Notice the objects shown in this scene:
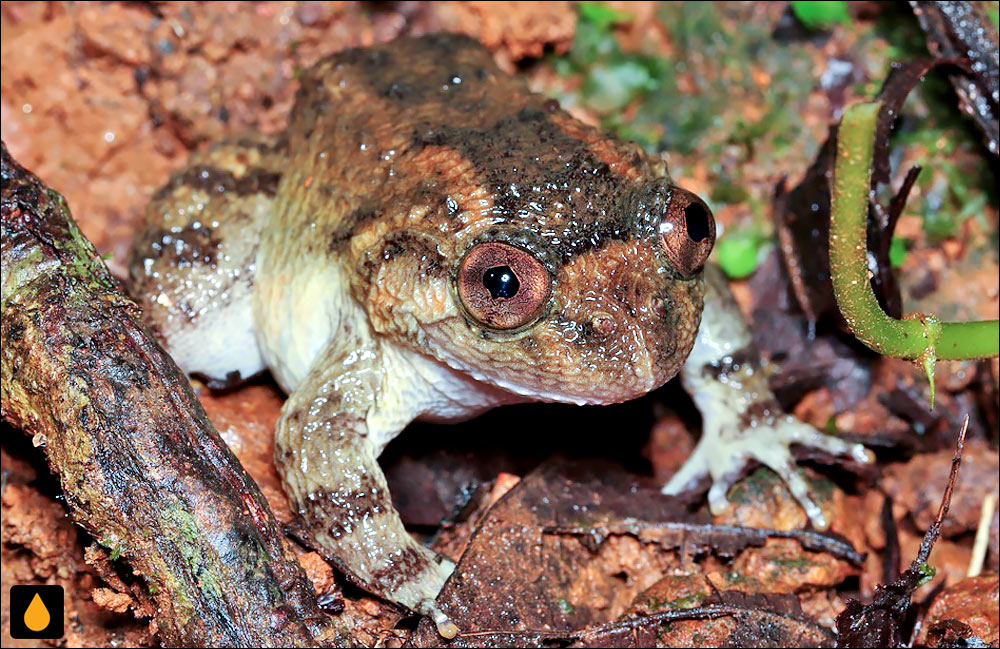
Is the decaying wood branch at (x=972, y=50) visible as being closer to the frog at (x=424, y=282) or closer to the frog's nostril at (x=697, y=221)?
the frog at (x=424, y=282)

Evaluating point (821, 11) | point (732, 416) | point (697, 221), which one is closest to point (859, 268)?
point (697, 221)

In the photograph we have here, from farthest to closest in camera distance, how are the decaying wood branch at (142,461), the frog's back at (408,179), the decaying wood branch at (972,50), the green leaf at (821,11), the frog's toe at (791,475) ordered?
the green leaf at (821,11) → the decaying wood branch at (972,50) → the frog's toe at (791,475) → the frog's back at (408,179) → the decaying wood branch at (142,461)

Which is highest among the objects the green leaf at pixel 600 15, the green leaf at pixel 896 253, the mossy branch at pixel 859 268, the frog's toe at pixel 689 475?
the green leaf at pixel 600 15

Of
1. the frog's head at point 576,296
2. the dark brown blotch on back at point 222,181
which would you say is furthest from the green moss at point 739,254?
the dark brown blotch on back at point 222,181

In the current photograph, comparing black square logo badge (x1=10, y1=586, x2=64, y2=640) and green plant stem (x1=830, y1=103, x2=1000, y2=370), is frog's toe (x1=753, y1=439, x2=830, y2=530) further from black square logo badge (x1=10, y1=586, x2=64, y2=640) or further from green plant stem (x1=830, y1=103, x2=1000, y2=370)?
black square logo badge (x1=10, y1=586, x2=64, y2=640)

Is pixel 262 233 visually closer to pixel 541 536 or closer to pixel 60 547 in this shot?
pixel 60 547

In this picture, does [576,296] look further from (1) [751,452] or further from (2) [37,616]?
(2) [37,616]
